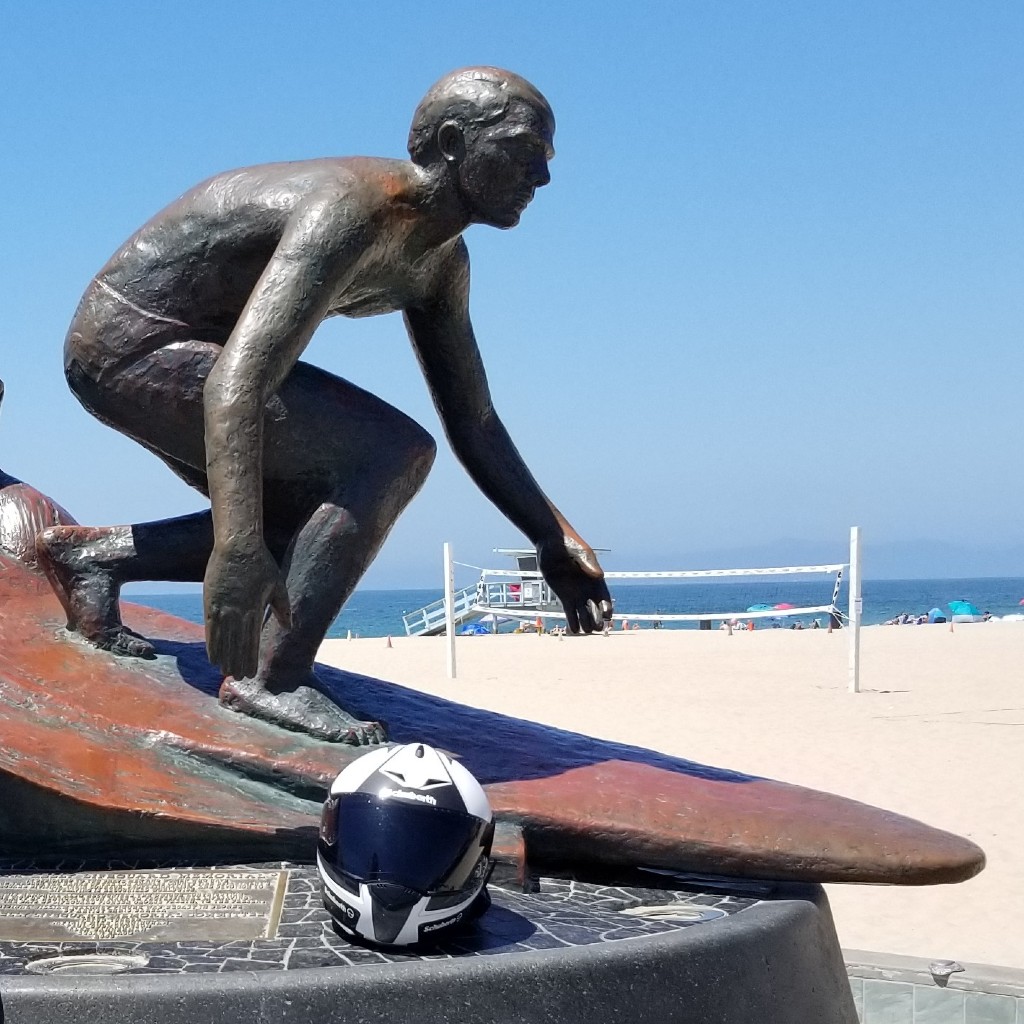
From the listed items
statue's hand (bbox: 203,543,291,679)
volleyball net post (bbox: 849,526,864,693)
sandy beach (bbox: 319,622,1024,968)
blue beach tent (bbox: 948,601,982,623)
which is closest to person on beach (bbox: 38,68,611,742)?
statue's hand (bbox: 203,543,291,679)

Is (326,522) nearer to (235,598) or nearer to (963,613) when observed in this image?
(235,598)

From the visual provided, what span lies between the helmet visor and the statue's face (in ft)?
4.81

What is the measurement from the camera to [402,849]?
2.47m

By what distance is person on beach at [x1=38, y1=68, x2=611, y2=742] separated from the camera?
2.91m

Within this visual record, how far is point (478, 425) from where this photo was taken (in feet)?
12.6

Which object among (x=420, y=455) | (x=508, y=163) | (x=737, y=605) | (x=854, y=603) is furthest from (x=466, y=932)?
(x=737, y=605)

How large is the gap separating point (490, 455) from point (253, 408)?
1.09 metres

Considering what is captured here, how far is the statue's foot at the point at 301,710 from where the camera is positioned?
3.19 metres

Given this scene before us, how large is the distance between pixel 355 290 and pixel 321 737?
1107mm

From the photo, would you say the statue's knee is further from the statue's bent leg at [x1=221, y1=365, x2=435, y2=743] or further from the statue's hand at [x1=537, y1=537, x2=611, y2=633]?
the statue's hand at [x1=537, y1=537, x2=611, y2=633]

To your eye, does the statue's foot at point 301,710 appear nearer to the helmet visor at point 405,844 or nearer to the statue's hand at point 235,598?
the statue's hand at point 235,598

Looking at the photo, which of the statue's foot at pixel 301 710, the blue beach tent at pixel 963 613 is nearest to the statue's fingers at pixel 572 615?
the statue's foot at pixel 301 710

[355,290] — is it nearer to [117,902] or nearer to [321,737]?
[321,737]

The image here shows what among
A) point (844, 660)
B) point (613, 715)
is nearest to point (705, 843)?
point (613, 715)
